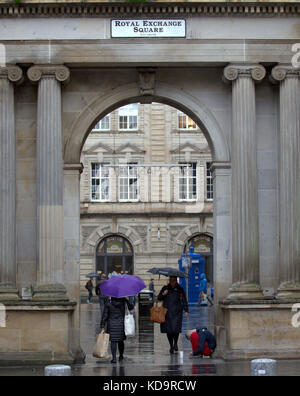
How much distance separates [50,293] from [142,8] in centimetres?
736

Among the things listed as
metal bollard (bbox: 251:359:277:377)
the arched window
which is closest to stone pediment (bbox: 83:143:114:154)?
the arched window

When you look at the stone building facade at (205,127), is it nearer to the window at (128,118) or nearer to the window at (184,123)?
the window at (184,123)

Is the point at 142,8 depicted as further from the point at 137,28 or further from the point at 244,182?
the point at 244,182

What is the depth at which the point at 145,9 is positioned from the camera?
24.4 meters

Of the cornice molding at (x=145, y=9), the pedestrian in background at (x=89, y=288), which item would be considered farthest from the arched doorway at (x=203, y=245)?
the cornice molding at (x=145, y=9)

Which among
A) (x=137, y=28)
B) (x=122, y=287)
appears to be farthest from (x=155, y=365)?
(x=137, y=28)

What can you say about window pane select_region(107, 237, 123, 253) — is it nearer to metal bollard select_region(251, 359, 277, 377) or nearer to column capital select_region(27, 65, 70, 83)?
column capital select_region(27, 65, 70, 83)

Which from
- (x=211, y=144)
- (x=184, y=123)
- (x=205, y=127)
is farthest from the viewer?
(x=184, y=123)

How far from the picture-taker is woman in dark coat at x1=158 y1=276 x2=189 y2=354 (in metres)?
24.7

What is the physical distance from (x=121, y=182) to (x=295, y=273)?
1641 inches

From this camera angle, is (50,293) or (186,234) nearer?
(50,293)

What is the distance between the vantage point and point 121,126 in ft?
217

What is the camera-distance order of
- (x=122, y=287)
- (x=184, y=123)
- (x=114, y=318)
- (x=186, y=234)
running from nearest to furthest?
(x=122, y=287), (x=114, y=318), (x=186, y=234), (x=184, y=123)
